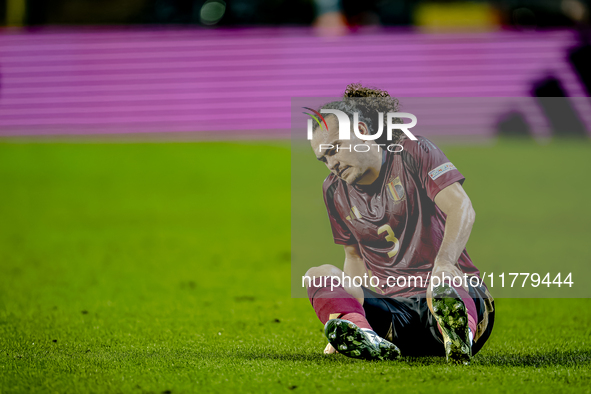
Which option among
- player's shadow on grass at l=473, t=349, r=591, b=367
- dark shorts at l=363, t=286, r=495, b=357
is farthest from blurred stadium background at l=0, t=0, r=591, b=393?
dark shorts at l=363, t=286, r=495, b=357

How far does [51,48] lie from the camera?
35.4 ft

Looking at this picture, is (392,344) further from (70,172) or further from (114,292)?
(70,172)

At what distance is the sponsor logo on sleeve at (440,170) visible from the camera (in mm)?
2605

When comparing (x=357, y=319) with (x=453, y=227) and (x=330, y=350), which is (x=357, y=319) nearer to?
(x=330, y=350)

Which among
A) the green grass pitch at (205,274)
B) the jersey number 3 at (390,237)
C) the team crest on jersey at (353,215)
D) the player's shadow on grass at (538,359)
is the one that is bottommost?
the green grass pitch at (205,274)

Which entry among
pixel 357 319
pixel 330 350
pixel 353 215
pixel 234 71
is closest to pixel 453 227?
pixel 353 215

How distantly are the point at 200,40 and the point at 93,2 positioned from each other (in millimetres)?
4445

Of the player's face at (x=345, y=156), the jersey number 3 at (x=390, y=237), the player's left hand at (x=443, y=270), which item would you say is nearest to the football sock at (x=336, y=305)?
the jersey number 3 at (x=390, y=237)

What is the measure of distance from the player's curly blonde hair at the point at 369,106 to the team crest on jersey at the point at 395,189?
0.16 m

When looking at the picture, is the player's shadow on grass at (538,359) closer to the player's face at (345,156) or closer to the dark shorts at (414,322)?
the dark shorts at (414,322)

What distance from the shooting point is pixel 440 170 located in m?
2.61

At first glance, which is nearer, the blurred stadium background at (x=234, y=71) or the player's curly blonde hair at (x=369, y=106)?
the player's curly blonde hair at (x=369, y=106)

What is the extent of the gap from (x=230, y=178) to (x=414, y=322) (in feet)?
21.6

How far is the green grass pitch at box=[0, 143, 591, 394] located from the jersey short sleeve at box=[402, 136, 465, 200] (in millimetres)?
427
